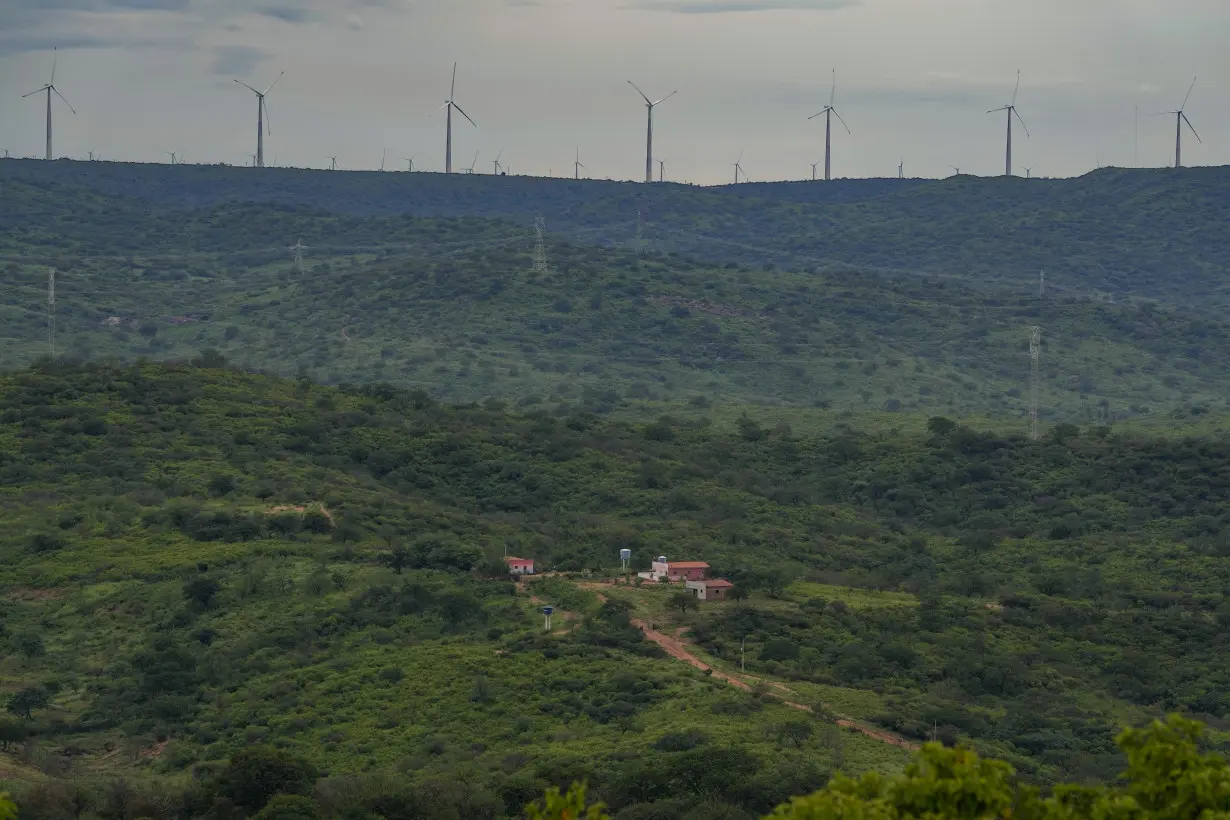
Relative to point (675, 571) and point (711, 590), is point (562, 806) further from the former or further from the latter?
point (675, 571)

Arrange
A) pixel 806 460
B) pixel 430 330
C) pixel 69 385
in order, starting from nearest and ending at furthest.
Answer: pixel 69 385 < pixel 806 460 < pixel 430 330

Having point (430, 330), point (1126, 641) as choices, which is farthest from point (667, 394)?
point (1126, 641)

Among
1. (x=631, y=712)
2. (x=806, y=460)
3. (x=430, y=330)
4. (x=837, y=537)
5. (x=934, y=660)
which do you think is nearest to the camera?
(x=631, y=712)

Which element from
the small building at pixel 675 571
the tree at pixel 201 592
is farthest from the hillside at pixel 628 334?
the tree at pixel 201 592

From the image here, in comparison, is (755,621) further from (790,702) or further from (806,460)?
(806,460)

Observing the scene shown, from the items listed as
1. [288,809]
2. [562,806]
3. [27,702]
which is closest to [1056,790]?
[562,806]

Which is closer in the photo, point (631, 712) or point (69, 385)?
point (631, 712)
